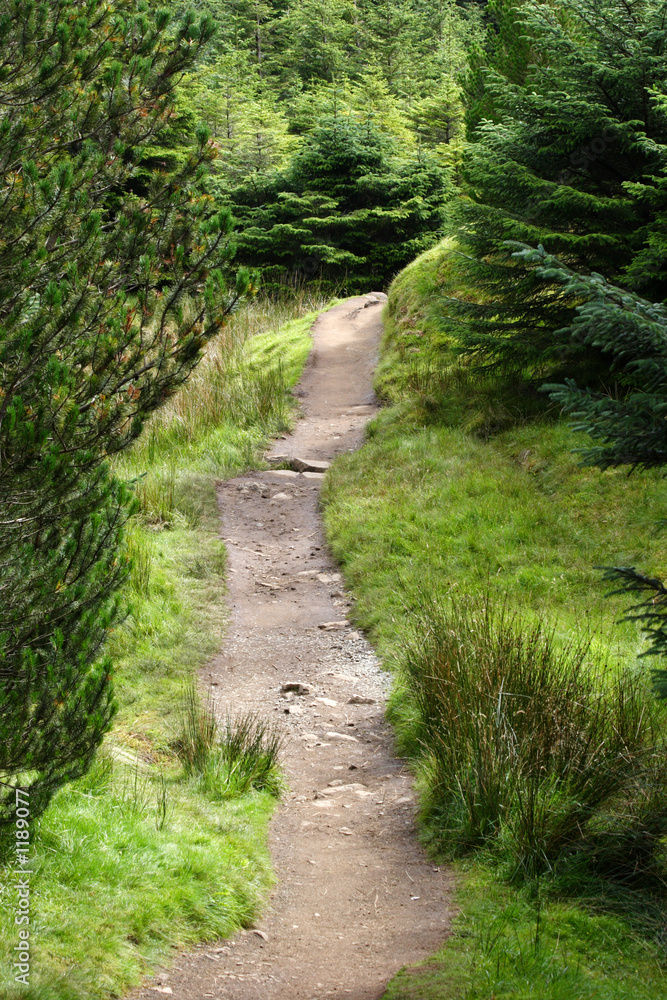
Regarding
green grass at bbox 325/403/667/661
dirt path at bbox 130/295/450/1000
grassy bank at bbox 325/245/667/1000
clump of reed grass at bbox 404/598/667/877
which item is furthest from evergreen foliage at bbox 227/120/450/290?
clump of reed grass at bbox 404/598/667/877

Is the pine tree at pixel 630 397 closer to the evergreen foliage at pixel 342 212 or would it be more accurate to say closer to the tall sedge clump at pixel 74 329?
the tall sedge clump at pixel 74 329

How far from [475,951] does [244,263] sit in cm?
2127

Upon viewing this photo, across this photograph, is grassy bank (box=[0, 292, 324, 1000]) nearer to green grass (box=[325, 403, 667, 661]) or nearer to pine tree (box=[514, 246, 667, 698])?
green grass (box=[325, 403, 667, 661])

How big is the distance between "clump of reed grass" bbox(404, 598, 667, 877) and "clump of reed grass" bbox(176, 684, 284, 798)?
0.93 m

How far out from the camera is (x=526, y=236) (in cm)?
913

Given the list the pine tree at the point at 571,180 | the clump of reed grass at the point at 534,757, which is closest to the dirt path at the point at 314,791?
the clump of reed grass at the point at 534,757

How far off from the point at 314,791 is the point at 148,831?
139 cm

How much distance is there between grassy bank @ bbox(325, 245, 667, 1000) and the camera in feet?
10.2

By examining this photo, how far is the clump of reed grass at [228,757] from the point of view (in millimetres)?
4688

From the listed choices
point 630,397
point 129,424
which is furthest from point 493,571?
point 630,397

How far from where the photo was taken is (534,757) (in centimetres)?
412

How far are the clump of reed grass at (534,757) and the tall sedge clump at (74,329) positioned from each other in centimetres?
190

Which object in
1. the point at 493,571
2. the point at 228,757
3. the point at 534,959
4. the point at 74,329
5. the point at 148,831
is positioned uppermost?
the point at 74,329

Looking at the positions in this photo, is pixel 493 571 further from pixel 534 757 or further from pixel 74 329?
pixel 74 329
